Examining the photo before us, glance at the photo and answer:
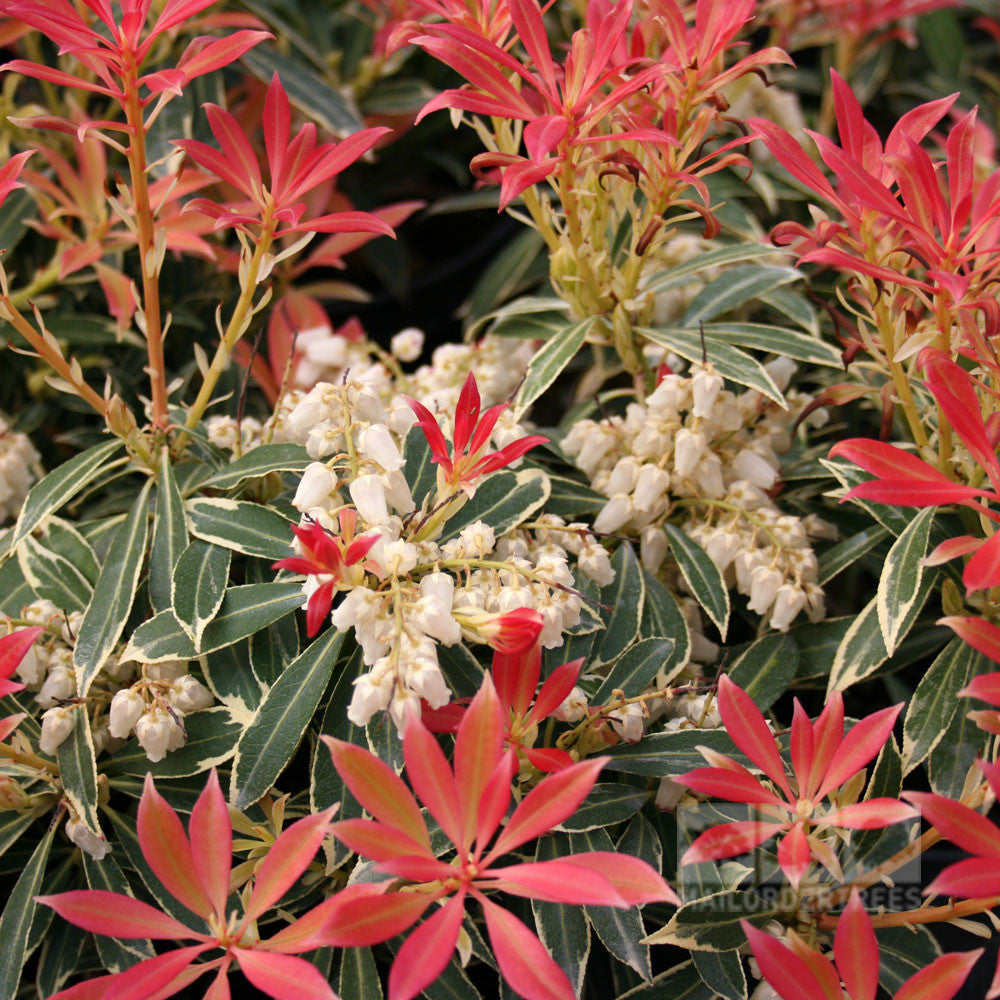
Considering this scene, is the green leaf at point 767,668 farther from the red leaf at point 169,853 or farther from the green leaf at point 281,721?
the red leaf at point 169,853

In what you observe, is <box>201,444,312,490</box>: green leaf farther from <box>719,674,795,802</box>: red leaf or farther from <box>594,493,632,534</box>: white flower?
<box>719,674,795,802</box>: red leaf

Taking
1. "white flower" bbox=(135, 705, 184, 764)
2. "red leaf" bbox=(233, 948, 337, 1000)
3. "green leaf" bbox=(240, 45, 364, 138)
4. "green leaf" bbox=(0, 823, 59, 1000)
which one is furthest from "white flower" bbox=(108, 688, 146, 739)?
"green leaf" bbox=(240, 45, 364, 138)

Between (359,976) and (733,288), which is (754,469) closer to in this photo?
(733,288)

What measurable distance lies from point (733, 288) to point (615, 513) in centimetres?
31

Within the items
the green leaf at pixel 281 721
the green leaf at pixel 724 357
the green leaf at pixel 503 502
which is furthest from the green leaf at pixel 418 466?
the green leaf at pixel 724 357

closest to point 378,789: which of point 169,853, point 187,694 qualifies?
point 169,853

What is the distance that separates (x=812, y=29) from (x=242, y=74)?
0.88 m

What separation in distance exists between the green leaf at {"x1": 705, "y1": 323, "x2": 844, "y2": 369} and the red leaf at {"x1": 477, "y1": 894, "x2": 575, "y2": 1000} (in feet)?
1.91

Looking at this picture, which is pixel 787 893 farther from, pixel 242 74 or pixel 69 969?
pixel 242 74

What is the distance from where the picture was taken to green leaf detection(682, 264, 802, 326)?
39.8 inches

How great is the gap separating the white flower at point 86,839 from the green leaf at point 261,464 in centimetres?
28

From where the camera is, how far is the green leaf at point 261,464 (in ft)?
2.66

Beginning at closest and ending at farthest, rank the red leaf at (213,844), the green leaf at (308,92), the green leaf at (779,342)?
the red leaf at (213,844), the green leaf at (779,342), the green leaf at (308,92)


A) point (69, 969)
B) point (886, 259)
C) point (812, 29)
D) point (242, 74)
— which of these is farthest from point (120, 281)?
Result: point (812, 29)
